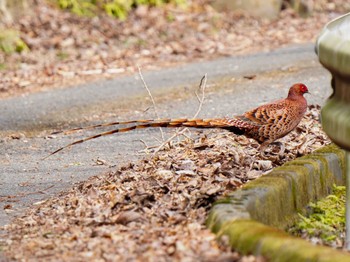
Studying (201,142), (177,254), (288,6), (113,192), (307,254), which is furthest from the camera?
(288,6)

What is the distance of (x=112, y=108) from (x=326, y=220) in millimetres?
4755

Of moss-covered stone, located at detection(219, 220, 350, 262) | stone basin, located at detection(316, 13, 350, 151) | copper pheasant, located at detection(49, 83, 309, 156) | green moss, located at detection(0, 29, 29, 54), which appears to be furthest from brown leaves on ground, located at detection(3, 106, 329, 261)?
green moss, located at detection(0, 29, 29, 54)

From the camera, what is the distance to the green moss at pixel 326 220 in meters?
5.05

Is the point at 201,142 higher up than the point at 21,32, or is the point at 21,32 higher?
the point at 201,142

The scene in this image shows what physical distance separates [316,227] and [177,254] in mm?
1367

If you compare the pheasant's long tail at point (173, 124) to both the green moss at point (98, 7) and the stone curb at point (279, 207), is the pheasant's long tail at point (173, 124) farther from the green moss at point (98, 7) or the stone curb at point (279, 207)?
the green moss at point (98, 7)

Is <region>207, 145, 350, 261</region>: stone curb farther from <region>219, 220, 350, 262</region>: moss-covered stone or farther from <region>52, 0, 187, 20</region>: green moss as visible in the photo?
<region>52, 0, 187, 20</region>: green moss

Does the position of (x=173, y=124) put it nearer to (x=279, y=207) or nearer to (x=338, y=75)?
(x=279, y=207)

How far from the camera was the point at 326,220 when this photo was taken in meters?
5.25

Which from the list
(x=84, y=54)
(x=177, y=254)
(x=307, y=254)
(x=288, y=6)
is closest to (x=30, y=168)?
(x=177, y=254)

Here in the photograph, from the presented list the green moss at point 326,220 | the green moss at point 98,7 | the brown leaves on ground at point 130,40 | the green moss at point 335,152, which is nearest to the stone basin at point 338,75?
the green moss at point 326,220

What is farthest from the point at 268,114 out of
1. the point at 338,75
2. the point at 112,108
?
the point at 112,108

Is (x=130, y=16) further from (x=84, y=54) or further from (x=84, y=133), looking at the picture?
(x=84, y=133)

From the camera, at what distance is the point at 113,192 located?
18.0 ft
